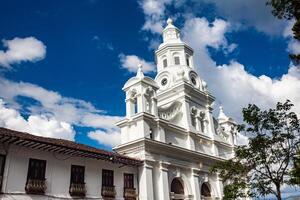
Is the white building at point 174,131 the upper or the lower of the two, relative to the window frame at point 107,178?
upper

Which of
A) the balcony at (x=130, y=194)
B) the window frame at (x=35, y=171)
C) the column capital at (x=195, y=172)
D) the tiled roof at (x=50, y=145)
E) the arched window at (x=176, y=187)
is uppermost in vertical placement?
the tiled roof at (x=50, y=145)

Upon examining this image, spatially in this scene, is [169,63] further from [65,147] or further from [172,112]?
[65,147]

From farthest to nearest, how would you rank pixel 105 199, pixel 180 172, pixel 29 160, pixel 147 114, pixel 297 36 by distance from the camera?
pixel 180 172 → pixel 147 114 → pixel 105 199 → pixel 29 160 → pixel 297 36

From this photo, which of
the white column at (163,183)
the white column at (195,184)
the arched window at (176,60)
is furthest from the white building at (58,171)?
the arched window at (176,60)

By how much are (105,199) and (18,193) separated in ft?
19.5

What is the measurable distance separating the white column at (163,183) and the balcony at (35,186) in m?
9.06

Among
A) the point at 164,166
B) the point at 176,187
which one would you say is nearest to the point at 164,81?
the point at 164,166

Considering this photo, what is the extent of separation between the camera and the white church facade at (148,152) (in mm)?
16109

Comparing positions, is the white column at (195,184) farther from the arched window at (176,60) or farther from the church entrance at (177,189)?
the arched window at (176,60)

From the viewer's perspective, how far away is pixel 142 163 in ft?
71.5

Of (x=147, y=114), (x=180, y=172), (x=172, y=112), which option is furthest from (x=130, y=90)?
(x=180, y=172)

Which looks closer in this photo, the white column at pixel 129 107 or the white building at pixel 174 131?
the white building at pixel 174 131

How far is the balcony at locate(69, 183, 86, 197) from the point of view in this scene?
1768 centimetres

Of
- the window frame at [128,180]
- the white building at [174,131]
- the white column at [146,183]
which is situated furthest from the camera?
the white building at [174,131]
